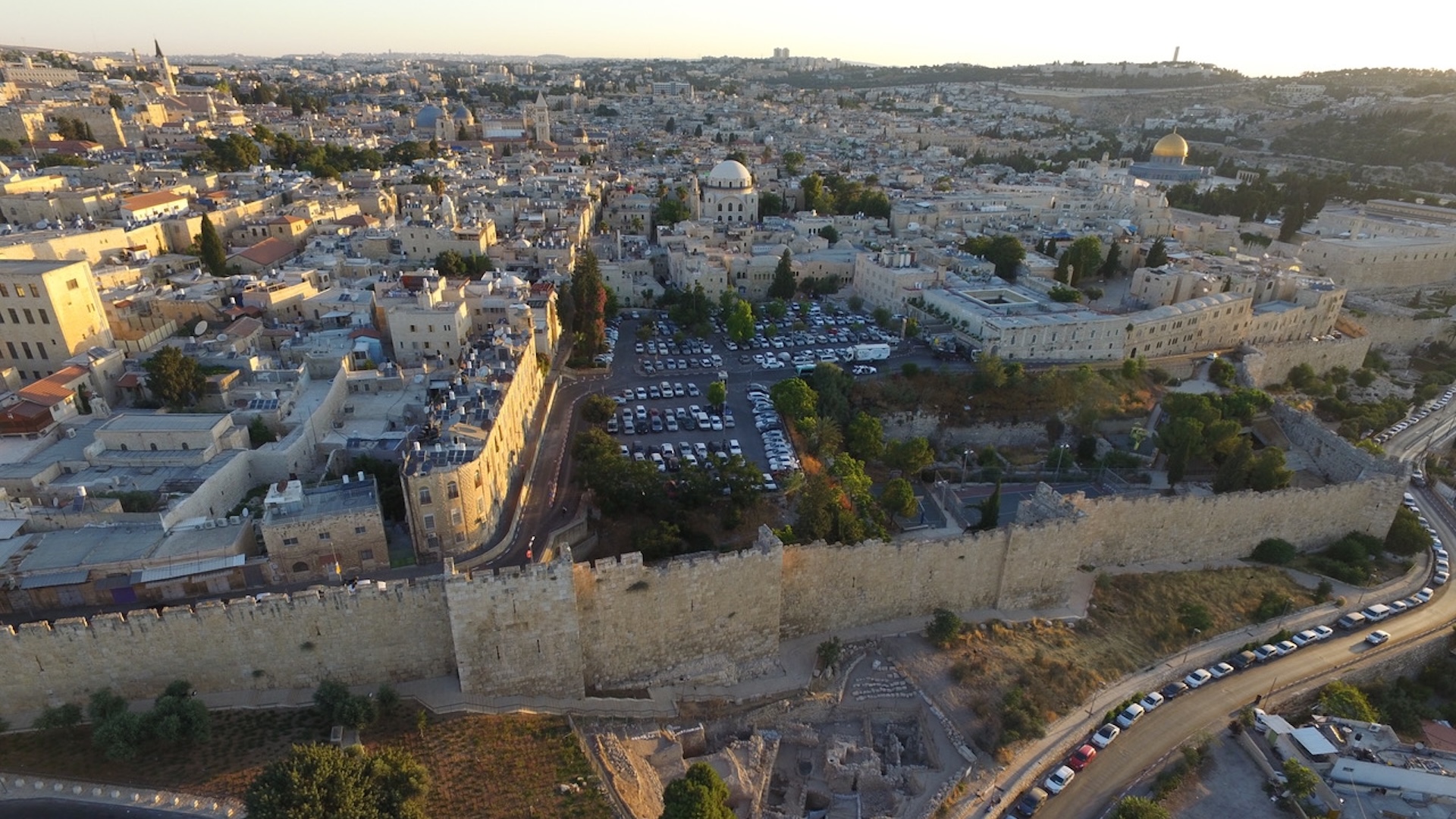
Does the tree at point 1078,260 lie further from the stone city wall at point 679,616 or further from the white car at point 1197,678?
the stone city wall at point 679,616

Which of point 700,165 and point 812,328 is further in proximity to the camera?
point 700,165

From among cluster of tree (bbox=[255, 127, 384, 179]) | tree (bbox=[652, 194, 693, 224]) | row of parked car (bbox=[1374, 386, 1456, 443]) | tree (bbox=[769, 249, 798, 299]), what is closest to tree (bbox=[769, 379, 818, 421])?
tree (bbox=[769, 249, 798, 299])

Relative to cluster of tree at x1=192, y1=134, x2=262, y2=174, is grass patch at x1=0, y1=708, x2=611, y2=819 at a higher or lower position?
lower

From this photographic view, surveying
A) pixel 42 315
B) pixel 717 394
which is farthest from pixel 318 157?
pixel 717 394

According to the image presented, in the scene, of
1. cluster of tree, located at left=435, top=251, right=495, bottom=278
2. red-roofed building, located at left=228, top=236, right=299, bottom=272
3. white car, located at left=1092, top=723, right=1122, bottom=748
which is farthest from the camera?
cluster of tree, located at left=435, top=251, right=495, bottom=278

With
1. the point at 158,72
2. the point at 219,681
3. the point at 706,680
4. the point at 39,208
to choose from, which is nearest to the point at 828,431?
the point at 706,680

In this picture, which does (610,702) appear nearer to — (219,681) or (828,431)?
(219,681)

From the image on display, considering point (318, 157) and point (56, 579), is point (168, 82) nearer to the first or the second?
point (318, 157)

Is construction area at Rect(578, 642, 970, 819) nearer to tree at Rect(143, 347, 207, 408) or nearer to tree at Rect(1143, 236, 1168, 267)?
tree at Rect(143, 347, 207, 408)
